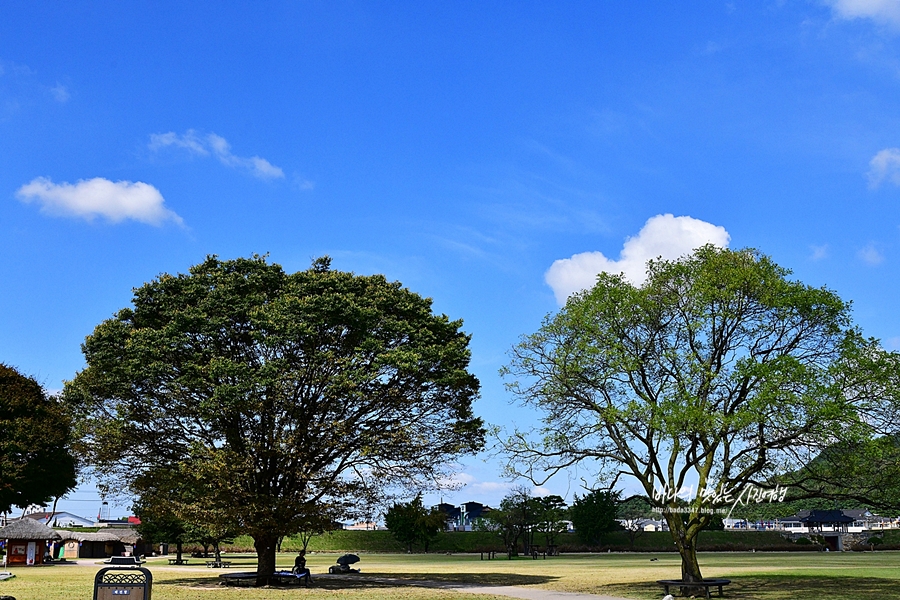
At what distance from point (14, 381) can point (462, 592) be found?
35755 millimetres

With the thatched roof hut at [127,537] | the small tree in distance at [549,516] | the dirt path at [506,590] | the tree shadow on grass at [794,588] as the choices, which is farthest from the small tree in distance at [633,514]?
the dirt path at [506,590]

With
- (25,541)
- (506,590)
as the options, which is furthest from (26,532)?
(506,590)

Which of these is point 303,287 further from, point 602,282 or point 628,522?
point 628,522

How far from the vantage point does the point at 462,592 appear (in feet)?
90.4

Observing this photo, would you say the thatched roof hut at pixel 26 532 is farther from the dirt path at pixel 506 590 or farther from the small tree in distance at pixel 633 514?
the small tree in distance at pixel 633 514

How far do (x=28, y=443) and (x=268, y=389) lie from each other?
24.9 metres

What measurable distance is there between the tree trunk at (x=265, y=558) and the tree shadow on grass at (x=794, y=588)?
1392 centimetres

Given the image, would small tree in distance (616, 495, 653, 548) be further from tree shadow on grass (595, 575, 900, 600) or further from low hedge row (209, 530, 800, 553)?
tree shadow on grass (595, 575, 900, 600)

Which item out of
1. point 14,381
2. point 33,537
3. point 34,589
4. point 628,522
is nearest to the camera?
point 34,589

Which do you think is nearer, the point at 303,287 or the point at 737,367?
the point at 737,367

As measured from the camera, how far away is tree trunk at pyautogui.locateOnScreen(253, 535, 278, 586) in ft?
107

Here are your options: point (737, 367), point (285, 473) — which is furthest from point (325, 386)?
point (737, 367)

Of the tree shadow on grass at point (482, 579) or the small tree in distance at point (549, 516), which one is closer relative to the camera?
the tree shadow on grass at point (482, 579)

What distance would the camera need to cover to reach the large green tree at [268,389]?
3109 centimetres
